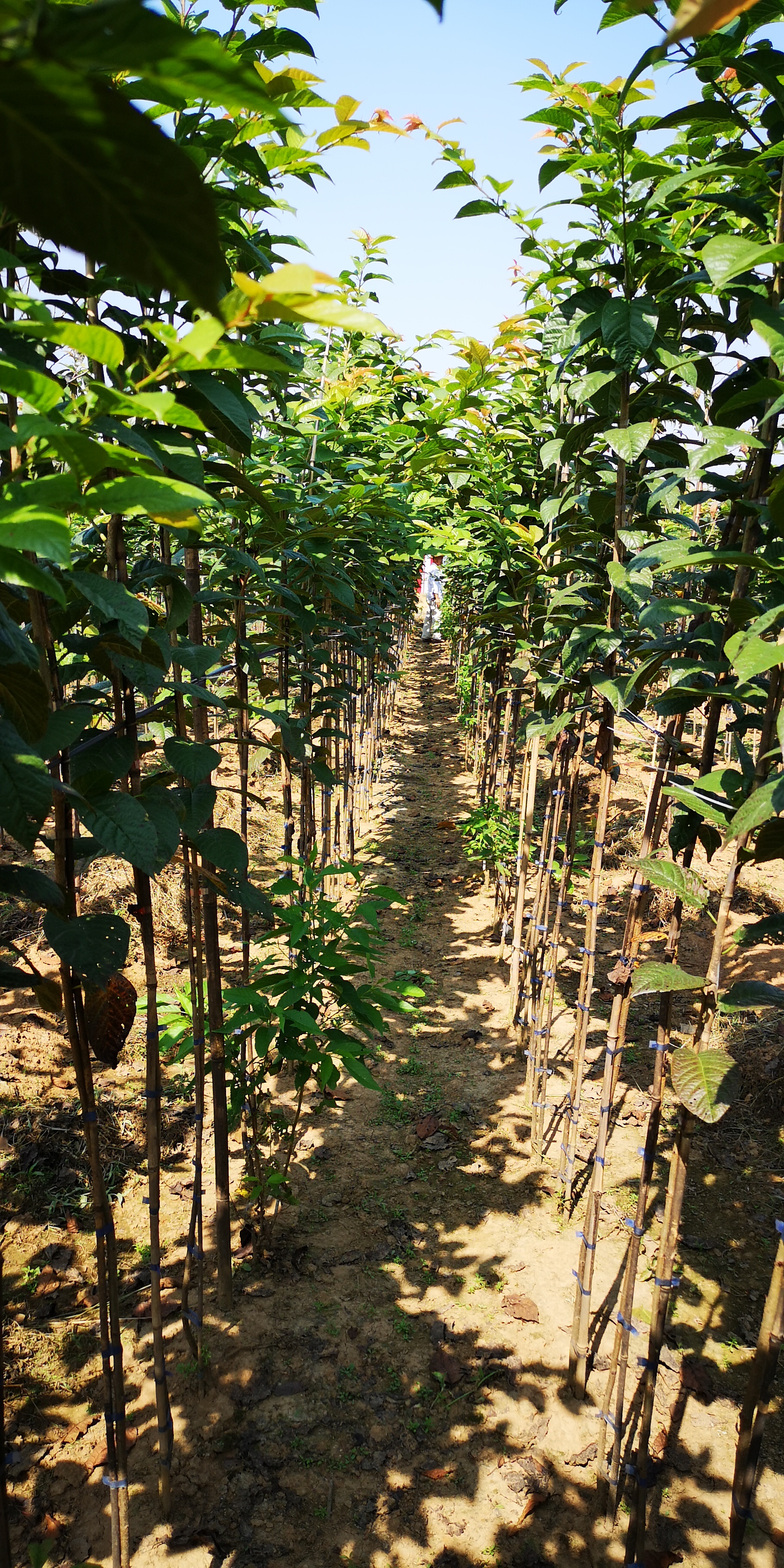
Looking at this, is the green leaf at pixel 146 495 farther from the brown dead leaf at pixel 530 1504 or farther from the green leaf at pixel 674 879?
the brown dead leaf at pixel 530 1504

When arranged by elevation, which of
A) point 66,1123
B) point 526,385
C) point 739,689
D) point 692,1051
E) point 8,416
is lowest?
point 66,1123

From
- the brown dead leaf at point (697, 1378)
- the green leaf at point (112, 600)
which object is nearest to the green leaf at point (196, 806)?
the green leaf at point (112, 600)

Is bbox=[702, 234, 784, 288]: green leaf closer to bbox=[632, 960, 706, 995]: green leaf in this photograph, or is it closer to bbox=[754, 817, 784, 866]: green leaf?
bbox=[754, 817, 784, 866]: green leaf

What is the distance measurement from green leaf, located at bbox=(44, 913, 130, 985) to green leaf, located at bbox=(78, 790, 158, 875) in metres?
0.11

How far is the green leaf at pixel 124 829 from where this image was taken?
4.35 feet

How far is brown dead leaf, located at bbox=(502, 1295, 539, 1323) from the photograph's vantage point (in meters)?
3.01

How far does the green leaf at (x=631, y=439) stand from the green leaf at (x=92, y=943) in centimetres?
161

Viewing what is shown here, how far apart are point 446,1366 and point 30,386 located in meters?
3.07

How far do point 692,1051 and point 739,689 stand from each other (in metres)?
0.76

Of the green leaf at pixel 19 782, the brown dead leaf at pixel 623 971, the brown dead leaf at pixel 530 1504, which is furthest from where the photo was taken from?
the brown dead leaf at pixel 530 1504

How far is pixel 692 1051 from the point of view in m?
1.80

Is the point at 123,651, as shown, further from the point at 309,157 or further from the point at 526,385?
the point at 526,385

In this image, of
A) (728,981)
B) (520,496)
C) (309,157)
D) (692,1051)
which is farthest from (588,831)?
(309,157)

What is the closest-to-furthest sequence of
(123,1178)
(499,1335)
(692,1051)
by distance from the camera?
1. (692,1051)
2. (499,1335)
3. (123,1178)
